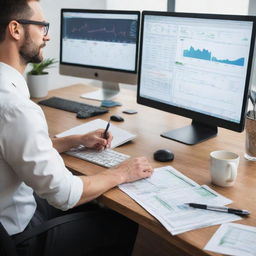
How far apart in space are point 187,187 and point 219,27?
0.60 metres

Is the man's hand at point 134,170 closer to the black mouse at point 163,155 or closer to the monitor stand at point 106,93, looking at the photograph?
the black mouse at point 163,155

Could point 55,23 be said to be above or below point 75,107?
above

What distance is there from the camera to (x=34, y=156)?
3.43ft

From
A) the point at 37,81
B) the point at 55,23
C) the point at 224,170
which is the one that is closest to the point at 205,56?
the point at 224,170

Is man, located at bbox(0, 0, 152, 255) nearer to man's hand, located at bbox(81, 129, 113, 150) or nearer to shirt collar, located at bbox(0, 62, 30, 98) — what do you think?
shirt collar, located at bbox(0, 62, 30, 98)

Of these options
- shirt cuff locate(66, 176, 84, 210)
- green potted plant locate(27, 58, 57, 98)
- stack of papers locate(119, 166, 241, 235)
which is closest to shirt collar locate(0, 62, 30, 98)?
shirt cuff locate(66, 176, 84, 210)

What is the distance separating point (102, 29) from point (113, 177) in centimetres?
116

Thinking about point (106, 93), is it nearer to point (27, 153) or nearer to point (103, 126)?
point (103, 126)

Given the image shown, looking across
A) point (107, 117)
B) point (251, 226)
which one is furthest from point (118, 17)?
point (251, 226)

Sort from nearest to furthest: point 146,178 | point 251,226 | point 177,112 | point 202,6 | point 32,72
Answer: point 251,226
point 146,178
point 177,112
point 32,72
point 202,6

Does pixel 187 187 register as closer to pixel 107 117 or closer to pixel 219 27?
pixel 219 27

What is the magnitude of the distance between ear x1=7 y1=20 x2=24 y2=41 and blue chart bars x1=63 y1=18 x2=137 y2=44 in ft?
2.94

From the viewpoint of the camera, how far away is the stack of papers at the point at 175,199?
3.31 ft

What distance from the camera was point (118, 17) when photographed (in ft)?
6.73
